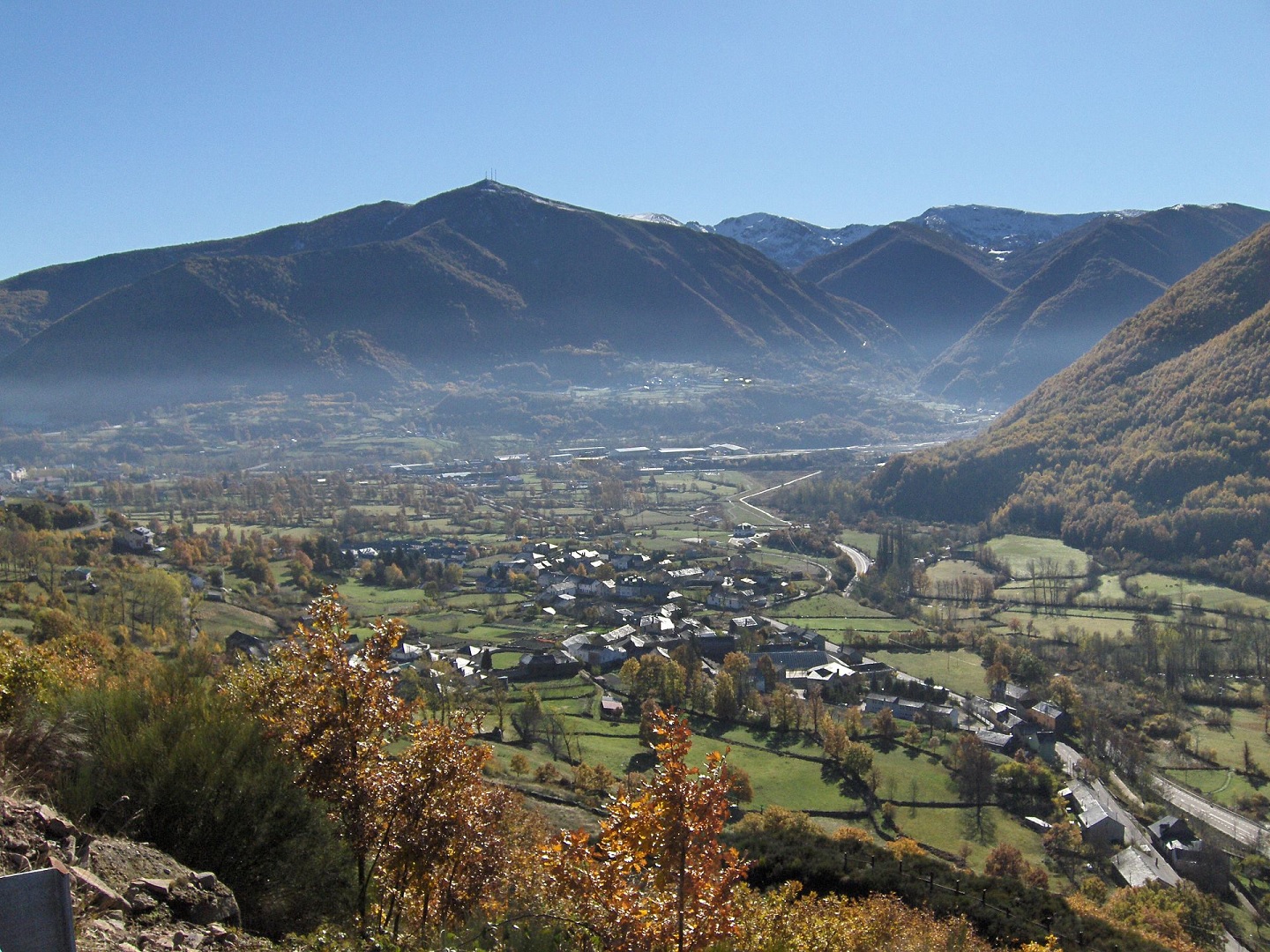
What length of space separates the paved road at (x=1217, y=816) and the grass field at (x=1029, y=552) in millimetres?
34572

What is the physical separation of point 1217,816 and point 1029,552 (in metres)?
44.5

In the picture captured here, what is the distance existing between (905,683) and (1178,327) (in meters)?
76.2

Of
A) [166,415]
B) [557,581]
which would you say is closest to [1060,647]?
[557,581]

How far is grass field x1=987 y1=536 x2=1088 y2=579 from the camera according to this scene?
69.2 m

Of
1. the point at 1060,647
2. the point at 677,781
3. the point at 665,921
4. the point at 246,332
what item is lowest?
the point at 1060,647

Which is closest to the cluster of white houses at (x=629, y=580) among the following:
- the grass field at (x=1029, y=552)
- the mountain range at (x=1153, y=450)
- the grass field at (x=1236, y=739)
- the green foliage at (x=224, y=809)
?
Answer: the grass field at (x=1029, y=552)

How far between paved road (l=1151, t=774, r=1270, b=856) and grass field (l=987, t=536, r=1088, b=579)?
34572 mm

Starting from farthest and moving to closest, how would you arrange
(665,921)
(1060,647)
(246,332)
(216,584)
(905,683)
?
(246,332) → (216,584) → (1060,647) → (905,683) → (665,921)

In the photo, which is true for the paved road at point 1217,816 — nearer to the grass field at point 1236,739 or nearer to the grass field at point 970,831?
the grass field at point 1236,739

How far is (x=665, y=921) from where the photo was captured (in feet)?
32.0

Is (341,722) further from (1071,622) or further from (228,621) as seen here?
(1071,622)

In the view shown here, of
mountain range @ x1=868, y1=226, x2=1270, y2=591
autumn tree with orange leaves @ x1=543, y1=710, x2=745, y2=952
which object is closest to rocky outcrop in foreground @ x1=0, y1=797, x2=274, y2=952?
autumn tree with orange leaves @ x1=543, y1=710, x2=745, y2=952

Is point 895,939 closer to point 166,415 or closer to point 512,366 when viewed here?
point 166,415

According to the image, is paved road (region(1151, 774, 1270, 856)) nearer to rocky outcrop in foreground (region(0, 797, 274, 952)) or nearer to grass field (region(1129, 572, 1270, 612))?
grass field (region(1129, 572, 1270, 612))
